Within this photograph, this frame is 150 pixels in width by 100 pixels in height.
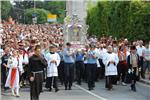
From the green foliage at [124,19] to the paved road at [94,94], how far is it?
22.6 ft

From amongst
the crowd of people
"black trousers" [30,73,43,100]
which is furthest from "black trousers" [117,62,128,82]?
"black trousers" [30,73,43,100]

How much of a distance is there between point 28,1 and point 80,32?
81.3 meters

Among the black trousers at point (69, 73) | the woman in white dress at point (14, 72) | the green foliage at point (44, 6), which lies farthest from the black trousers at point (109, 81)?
the green foliage at point (44, 6)

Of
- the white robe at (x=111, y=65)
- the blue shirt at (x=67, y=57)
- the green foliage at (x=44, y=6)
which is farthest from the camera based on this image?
the green foliage at (x=44, y=6)

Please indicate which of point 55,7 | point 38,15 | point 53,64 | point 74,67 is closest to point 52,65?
point 53,64

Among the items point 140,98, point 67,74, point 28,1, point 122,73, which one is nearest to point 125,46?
point 122,73

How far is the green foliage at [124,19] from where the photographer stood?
2967 cm

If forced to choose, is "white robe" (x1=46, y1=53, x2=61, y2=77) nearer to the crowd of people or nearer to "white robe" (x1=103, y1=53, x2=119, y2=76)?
the crowd of people

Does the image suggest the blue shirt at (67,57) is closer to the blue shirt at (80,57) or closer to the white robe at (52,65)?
the white robe at (52,65)

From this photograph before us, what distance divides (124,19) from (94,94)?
13.3 meters

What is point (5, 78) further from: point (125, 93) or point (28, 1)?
point (28, 1)

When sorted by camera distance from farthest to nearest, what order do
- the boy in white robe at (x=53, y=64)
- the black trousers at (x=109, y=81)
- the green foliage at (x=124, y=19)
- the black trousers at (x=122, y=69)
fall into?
the green foliage at (x=124, y=19) < the black trousers at (x=122, y=69) < the black trousers at (x=109, y=81) < the boy in white robe at (x=53, y=64)

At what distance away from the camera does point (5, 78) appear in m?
21.1

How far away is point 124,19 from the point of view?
33156mm
